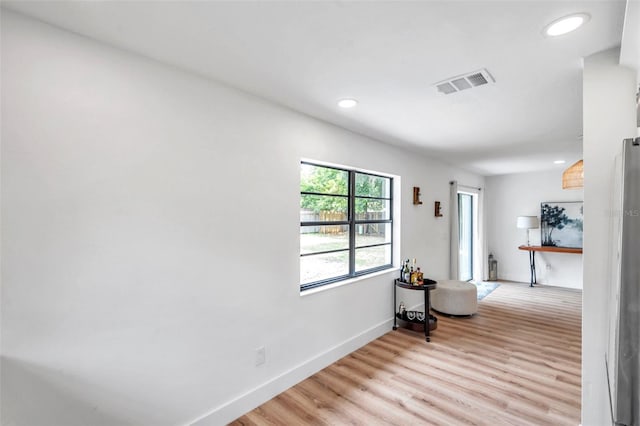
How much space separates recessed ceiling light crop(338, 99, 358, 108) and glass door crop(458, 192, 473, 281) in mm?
4865

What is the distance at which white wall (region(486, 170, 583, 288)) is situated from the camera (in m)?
6.42

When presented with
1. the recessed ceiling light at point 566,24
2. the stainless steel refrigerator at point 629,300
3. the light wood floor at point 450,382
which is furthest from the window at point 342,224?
the stainless steel refrigerator at point 629,300

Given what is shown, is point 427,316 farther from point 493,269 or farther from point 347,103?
point 493,269

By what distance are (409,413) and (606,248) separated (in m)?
1.67

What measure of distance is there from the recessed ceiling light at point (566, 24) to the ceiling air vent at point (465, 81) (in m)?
0.43

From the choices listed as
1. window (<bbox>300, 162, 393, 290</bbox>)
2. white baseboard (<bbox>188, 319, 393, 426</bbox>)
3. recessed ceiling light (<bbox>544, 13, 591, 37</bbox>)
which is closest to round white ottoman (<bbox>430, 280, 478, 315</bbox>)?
window (<bbox>300, 162, 393, 290</bbox>)

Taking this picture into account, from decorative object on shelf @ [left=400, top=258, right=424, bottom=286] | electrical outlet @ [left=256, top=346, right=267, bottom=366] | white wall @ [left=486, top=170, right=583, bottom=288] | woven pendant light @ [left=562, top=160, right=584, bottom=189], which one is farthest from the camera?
white wall @ [left=486, top=170, right=583, bottom=288]

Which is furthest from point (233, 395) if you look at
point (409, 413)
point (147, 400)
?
point (409, 413)

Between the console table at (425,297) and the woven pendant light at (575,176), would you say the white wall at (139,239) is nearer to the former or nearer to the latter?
the console table at (425,297)

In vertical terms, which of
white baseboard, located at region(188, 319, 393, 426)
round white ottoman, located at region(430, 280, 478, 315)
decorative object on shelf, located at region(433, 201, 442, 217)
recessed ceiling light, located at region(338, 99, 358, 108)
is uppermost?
recessed ceiling light, located at region(338, 99, 358, 108)

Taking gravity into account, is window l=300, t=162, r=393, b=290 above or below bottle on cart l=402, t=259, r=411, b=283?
above

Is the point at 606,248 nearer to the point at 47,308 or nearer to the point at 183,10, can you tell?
the point at 183,10

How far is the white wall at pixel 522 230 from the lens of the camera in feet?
21.1

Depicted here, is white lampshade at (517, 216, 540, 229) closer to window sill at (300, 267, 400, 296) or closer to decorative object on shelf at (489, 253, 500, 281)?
decorative object on shelf at (489, 253, 500, 281)
